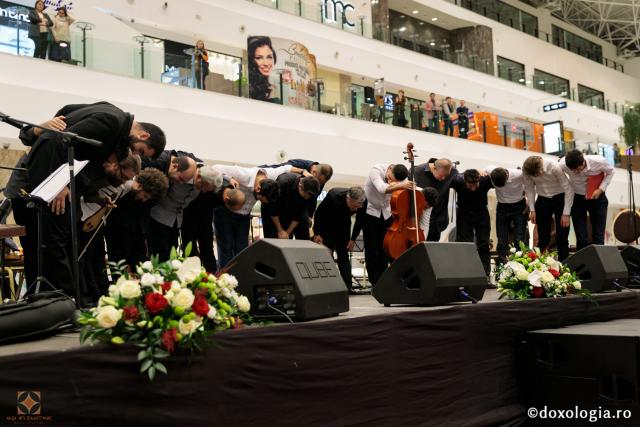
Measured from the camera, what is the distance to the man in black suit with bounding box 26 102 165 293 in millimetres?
3641

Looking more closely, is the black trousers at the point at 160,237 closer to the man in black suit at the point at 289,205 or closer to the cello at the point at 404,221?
the man in black suit at the point at 289,205

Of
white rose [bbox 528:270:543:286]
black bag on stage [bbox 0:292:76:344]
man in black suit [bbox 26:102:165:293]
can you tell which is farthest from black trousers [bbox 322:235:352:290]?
black bag on stage [bbox 0:292:76:344]

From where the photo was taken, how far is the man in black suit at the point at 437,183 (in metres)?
6.87

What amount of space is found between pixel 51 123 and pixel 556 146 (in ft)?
64.5

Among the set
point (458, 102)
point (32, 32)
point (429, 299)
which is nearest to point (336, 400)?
point (429, 299)

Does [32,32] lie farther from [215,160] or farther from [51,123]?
[51,123]

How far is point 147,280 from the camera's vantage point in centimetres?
233

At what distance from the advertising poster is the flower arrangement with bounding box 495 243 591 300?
995 cm

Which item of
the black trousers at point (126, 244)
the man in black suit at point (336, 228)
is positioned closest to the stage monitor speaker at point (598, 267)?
the man in black suit at point (336, 228)

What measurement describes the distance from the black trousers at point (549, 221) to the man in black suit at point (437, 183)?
99cm

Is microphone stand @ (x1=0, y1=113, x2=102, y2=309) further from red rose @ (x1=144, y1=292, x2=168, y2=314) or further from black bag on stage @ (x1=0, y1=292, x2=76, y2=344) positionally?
red rose @ (x1=144, y1=292, x2=168, y2=314)

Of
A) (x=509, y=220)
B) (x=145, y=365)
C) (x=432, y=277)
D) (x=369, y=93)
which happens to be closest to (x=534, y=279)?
(x=432, y=277)

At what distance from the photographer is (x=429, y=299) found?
3.82 m

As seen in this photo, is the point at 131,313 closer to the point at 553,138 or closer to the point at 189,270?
the point at 189,270
